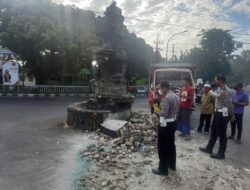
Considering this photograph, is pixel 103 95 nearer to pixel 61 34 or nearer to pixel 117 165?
pixel 117 165

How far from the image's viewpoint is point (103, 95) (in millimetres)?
9297

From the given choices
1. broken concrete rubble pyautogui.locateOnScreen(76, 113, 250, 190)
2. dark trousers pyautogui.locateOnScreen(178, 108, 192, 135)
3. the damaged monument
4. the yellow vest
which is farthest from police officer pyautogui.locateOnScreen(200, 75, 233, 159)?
the damaged monument

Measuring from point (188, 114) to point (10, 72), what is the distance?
18498 millimetres

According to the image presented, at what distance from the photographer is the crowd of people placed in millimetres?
4637

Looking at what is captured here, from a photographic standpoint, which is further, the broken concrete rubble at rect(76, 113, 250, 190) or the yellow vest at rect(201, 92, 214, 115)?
the yellow vest at rect(201, 92, 214, 115)

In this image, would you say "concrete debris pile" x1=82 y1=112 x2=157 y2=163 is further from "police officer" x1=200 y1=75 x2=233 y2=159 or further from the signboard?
the signboard

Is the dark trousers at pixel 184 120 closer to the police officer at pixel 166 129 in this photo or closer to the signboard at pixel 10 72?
the police officer at pixel 166 129

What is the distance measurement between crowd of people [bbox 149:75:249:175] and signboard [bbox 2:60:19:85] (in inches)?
669

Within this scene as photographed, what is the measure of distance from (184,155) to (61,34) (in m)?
17.6

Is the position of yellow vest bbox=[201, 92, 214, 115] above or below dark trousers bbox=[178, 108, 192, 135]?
above

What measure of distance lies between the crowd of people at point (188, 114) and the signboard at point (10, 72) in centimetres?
1700

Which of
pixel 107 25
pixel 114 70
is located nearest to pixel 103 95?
pixel 114 70

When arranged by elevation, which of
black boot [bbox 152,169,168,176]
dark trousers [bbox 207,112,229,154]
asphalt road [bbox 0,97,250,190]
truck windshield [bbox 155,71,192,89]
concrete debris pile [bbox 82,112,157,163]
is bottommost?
asphalt road [bbox 0,97,250,190]

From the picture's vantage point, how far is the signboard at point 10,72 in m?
21.6
